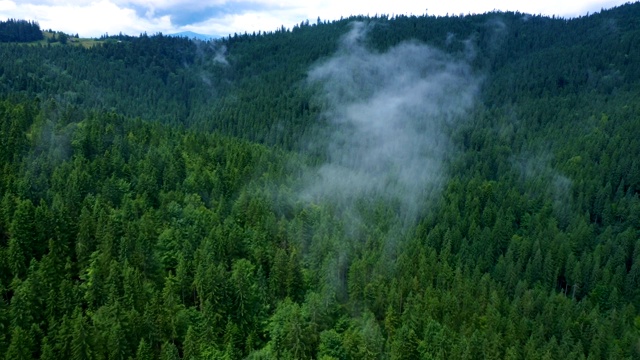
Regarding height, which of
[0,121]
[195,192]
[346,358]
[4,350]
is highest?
[0,121]

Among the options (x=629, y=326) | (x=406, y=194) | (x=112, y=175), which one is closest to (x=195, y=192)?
(x=112, y=175)

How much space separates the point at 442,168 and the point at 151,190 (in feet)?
389

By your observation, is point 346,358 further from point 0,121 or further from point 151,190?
point 0,121

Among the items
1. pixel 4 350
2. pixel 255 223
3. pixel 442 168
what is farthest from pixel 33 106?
pixel 442 168

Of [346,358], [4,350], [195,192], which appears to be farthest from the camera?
[195,192]

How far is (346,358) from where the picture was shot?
70.7 meters

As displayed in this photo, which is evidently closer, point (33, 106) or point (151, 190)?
point (151, 190)

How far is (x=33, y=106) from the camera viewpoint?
125 m

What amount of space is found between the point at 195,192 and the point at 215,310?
37.7 meters

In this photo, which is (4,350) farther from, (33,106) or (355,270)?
(33,106)

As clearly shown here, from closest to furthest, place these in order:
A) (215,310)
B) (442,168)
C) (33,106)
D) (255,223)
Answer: (215,310), (255,223), (33,106), (442,168)

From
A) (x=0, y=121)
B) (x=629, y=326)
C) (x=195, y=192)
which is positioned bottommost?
(x=629, y=326)

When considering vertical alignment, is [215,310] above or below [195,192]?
below

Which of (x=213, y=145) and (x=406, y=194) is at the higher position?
(x=213, y=145)
